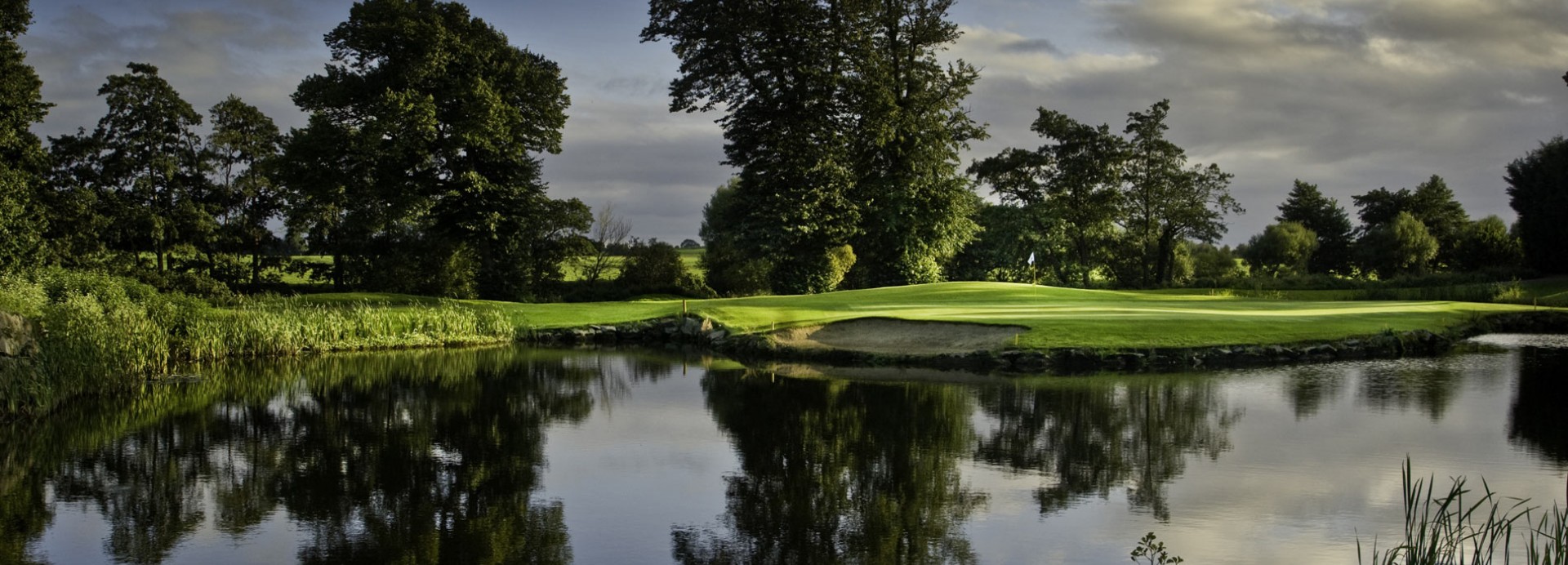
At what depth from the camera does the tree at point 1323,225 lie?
2315 inches

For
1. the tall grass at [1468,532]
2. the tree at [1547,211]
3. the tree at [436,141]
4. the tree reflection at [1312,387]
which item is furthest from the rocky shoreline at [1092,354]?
the tree at [1547,211]

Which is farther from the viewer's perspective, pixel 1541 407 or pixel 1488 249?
pixel 1488 249

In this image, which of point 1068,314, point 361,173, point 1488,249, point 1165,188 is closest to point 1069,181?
point 1165,188

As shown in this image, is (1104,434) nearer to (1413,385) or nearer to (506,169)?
(1413,385)

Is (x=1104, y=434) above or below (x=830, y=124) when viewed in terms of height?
below

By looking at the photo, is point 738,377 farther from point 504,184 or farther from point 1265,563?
point 504,184

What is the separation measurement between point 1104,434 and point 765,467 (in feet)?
14.6

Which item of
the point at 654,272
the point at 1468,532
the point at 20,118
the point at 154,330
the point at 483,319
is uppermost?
the point at 20,118

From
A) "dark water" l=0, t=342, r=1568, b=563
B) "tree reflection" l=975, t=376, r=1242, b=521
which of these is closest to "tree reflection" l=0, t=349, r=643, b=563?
"dark water" l=0, t=342, r=1568, b=563

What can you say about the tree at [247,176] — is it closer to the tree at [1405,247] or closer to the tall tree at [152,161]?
the tall tree at [152,161]

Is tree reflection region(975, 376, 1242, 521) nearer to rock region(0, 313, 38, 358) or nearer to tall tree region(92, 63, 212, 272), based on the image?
rock region(0, 313, 38, 358)

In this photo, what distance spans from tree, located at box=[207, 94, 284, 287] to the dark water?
880 inches

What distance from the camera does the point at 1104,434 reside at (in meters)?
12.2

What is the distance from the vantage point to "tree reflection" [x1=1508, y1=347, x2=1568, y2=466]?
37.1 ft
